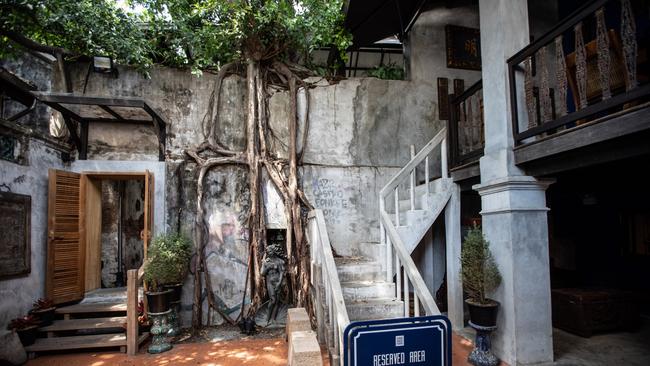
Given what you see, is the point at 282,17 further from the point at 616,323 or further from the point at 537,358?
the point at 616,323

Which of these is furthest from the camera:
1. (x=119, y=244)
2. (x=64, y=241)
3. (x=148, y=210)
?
(x=119, y=244)

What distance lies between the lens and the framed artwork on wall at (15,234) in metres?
5.05

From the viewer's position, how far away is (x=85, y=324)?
5625mm

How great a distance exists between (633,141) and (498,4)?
8.18 feet

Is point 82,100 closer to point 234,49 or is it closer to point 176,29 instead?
point 176,29

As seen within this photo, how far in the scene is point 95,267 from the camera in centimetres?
685

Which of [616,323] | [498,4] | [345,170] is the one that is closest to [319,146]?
[345,170]

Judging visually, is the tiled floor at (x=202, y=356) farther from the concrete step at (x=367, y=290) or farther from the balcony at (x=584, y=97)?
the balcony at (x=584, y=97)

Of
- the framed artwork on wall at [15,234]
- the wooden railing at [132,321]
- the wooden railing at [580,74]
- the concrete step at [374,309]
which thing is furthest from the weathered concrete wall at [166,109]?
the wooden railing at [580,74]

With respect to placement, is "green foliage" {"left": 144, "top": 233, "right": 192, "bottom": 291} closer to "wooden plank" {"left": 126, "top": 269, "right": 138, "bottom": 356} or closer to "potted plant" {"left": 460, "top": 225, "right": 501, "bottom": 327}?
"wooden plank" {"left": 126, "top": 269, "right": 138, "bottom": 356}

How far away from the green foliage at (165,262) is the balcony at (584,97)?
536 centimetres

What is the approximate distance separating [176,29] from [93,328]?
A: 5464 millimetres

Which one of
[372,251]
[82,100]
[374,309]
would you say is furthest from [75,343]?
[372,251]

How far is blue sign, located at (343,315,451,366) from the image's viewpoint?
2061 millimetres
